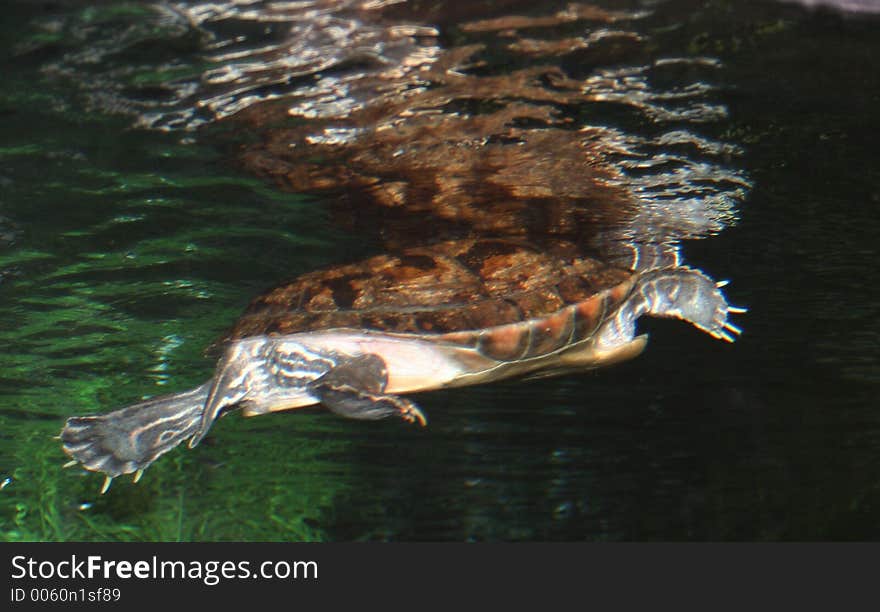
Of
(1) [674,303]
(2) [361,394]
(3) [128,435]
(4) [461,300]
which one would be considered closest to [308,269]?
(3) [128,435]

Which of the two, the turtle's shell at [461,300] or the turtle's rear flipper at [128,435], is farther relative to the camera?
the turtle's rear flipper at [128,435]

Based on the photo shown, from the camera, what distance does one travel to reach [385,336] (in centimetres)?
630

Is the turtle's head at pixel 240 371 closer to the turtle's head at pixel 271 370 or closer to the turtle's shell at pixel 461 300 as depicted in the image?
the turtle's head at pixel 271 370

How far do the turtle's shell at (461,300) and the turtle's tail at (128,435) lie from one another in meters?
1.09

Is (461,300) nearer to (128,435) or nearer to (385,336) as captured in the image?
(385,336)

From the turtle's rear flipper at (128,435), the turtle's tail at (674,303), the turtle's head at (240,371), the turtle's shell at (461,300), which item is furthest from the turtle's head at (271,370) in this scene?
the turtle's tail at (674,303)

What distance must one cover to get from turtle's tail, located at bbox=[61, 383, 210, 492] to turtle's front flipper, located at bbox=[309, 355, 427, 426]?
161 cm

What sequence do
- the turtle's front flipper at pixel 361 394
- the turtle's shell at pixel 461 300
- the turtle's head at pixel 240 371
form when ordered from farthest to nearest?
1. the turtle's head at pixel 240 371
2. the turtle's shell at pixel 461 300
3. the turtle's front flipper at pixel 361 394

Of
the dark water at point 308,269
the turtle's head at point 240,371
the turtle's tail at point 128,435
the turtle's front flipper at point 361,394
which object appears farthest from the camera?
the turtle's tail at point 128,435

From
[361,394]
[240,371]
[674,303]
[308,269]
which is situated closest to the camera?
[361,394]

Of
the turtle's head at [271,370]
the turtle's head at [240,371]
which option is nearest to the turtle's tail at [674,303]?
the turtle's head at [271,370]

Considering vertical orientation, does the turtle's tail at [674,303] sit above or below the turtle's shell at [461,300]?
below

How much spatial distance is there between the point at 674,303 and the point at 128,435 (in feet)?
20.4

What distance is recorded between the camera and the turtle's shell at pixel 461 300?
6.24 meters
